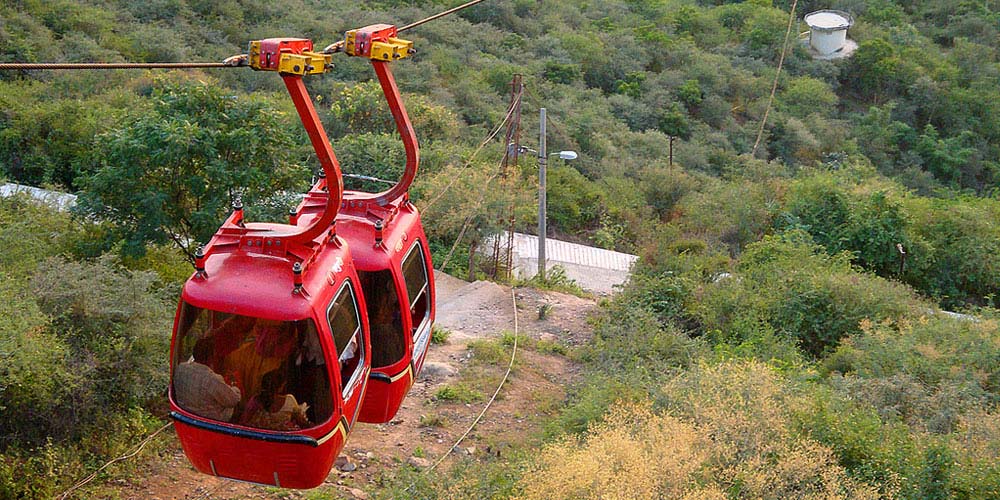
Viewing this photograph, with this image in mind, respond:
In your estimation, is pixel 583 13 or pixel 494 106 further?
pixel 583 13

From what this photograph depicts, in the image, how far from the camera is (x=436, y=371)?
10750mm

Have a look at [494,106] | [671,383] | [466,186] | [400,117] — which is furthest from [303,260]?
[494,106]

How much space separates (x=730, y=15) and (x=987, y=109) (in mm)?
12037

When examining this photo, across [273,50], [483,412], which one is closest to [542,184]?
[483,412]

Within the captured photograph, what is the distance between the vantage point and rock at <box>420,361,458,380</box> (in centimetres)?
1064

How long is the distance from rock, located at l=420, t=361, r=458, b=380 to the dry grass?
291cm

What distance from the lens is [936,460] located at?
7.43 metres

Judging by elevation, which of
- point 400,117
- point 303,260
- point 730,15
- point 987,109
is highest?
point 400,117

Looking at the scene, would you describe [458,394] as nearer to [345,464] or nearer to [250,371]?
[345,464]

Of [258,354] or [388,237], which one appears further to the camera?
[388,237]

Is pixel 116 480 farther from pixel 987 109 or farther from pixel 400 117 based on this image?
pixel 987 109

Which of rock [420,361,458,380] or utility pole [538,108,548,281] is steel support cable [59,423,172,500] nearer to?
rock [420,361,458,380]

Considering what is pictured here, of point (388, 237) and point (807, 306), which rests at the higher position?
point (388, 237)

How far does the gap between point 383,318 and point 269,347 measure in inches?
57.1
